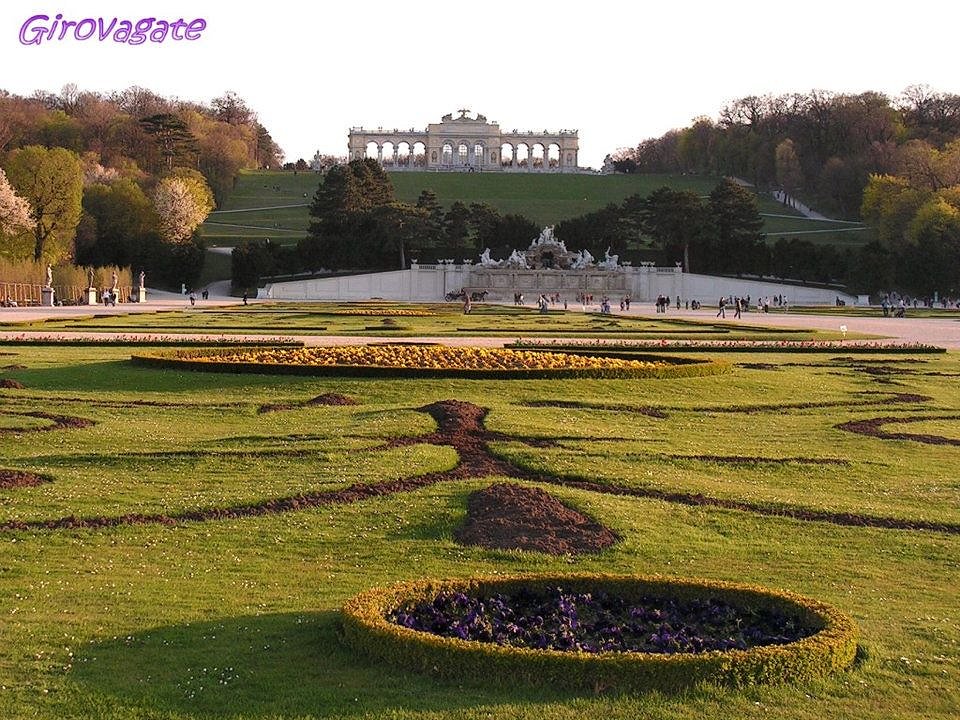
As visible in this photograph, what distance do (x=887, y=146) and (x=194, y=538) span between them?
95296 millimetres

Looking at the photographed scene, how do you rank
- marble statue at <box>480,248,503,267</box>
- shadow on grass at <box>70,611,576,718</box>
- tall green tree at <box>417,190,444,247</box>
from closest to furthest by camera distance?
1. shadow on grass at <box>70,611,576,718</box>
2. marble statue at <box>480,248,503,267</box>
3. tall green tree at <box>417,190,444,247</box>

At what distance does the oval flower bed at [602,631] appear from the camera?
6891 mm

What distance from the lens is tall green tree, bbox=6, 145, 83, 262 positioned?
227 ft

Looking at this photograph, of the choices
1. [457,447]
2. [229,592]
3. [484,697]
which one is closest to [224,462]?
[457,447]

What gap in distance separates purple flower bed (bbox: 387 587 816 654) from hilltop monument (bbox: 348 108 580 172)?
443ft

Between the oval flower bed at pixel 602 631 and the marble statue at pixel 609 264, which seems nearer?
the oval flower bed at pixel 602 631

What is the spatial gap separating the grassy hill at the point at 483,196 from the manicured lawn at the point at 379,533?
78342 millimetres

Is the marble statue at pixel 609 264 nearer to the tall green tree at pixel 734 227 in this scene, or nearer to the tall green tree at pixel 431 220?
the tall green tree at pixel 734 227

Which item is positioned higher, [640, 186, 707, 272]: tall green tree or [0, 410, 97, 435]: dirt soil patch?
[640, 186, 707, 272]: tall green tree

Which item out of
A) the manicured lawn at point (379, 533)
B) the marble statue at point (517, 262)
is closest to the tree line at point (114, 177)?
the marble statue at point (517, 262)

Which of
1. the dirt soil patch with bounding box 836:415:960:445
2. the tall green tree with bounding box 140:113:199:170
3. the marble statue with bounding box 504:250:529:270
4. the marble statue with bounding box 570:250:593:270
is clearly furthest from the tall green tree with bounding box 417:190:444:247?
the dirt soil patch with bounding box 836:415:960:445

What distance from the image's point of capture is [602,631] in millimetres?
7605


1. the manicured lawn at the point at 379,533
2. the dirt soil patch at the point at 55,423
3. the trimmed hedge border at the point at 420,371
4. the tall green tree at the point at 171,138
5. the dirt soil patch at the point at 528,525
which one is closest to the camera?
the manicured lawn at the point at 379,533

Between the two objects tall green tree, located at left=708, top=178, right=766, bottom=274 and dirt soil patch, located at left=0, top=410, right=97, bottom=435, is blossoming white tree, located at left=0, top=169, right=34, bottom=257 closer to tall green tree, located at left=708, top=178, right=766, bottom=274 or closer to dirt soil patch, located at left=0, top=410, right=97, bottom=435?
tall green tree, located at left=708, top=178, right=766, bottom=274
